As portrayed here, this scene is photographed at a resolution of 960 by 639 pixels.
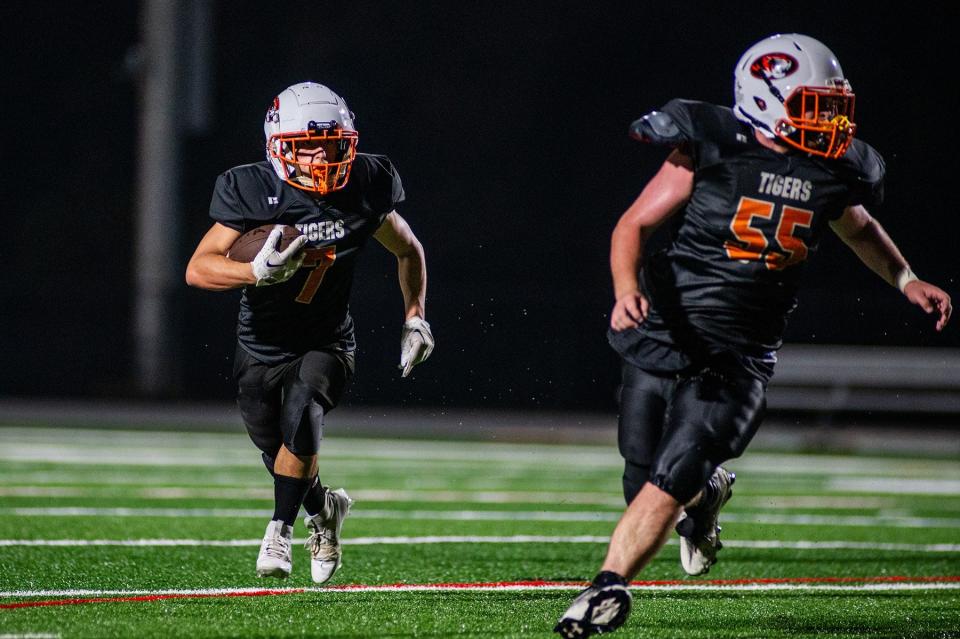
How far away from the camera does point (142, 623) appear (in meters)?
3.94

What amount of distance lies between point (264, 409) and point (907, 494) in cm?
553

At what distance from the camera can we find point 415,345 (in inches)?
188

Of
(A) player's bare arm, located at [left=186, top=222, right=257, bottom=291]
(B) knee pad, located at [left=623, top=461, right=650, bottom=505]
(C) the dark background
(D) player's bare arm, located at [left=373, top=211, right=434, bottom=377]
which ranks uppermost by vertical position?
(A) player's bare arm, located at [left=186, top=222, right=257, bottom=291]

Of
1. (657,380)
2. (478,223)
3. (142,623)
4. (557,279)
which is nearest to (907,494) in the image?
(657,380)

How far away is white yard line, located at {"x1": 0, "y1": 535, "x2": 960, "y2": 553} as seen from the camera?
5.82 metres

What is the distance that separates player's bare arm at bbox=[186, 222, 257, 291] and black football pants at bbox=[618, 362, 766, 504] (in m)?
1.19

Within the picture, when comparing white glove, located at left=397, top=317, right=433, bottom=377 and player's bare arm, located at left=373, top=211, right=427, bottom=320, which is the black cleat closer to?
white glove, located at left=397, top=317, right=433, bottom=377

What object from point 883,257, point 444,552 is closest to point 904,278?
point 883,257

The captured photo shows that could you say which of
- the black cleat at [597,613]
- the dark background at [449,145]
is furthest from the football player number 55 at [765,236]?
the dark background at [449,145]

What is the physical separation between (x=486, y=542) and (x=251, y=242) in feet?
7.39

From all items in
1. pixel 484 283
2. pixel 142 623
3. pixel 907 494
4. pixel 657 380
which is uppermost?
pixel 657 380

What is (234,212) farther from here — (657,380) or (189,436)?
(189,436)

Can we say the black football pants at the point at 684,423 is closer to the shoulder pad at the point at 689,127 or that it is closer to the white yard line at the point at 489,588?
the shoulder pad at the point at 689,127

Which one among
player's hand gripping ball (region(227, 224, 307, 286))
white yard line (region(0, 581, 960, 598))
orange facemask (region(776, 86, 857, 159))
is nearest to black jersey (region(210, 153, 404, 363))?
player's hand gripping ball (region(227, 224, 307, 286))
